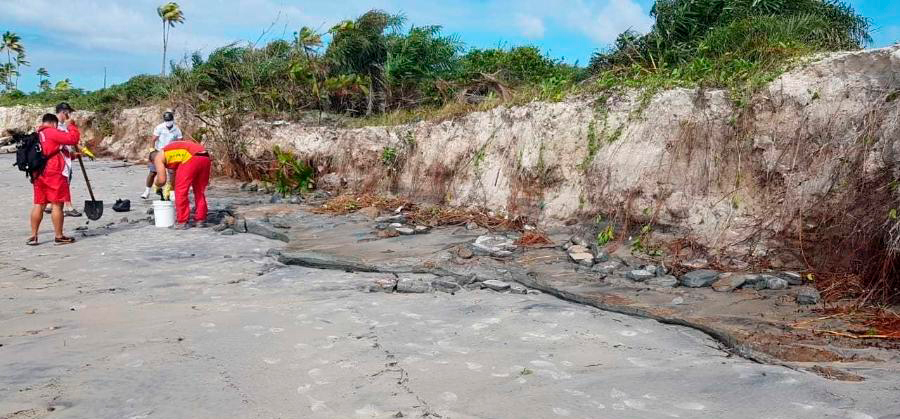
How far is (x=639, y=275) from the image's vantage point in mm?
6207

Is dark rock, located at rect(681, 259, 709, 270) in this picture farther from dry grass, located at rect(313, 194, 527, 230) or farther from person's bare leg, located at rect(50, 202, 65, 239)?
person's bare leg, located at rect(50, 202, 65, 239)

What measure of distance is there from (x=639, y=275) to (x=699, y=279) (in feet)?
1.79

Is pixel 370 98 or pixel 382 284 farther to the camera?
pixel 370 98

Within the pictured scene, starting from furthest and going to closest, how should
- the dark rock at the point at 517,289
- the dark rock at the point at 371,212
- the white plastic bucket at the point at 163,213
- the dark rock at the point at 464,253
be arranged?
1. the dark rock at the point at 371,212
2. the white plastic bucket at the point at 163,213
3. the dark rock at the point at 464,253
4. the dark rock at the point at 517,289

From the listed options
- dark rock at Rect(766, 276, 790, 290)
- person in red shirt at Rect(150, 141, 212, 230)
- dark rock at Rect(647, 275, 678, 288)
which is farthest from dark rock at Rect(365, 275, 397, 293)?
person in red shirt at Rect(150, 141, 212, 230)

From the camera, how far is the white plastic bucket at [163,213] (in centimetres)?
870

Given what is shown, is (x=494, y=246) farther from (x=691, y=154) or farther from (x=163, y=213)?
(x=163, y=213)

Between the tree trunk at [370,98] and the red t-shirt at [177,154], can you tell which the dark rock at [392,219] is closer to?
the red t-shirt at [177,154]

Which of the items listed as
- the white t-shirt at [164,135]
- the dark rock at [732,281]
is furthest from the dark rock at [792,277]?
the white t-shirt at [164,135]

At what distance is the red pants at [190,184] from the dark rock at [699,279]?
621cm

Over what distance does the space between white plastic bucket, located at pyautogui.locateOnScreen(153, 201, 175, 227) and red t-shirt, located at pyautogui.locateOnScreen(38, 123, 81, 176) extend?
1.38 metres

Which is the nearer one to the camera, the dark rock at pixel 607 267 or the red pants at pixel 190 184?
the dark rock at pixel 607 267

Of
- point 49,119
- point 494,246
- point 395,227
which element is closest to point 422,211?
point 395,227

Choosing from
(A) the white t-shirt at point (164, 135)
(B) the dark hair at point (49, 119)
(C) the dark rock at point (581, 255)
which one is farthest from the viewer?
(A) the white t-shirt at point (164, 135)
